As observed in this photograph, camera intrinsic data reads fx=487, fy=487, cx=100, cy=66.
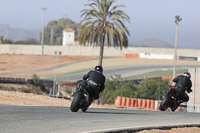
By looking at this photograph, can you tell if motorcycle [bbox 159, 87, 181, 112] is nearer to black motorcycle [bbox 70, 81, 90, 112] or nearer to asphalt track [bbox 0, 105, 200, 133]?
asphalt track [bbox 0, 105, 200, 133]

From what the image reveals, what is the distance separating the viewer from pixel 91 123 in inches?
452

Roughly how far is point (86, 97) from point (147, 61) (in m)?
85.3

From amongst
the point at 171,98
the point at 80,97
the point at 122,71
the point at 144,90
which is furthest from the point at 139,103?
the point at 122,71

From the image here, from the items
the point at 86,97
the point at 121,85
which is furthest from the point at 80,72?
the point at 86,97

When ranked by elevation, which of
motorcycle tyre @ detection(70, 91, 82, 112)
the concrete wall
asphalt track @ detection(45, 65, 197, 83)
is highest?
the concrete wall

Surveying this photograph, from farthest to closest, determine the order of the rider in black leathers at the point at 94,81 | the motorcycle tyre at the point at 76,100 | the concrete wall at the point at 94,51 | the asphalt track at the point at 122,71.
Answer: the concrete wall at the point at 94,51 → the asphalt track at the point at 122,71 → the rider in black leathers at the point at 94,81 → the motorcycle tyre at the point at 76,100

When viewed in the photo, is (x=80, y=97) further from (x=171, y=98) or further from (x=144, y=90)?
(x=144, y=90)

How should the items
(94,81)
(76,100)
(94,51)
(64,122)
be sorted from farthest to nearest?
(94,51) < (94,81) < (76,100) < (64,122)

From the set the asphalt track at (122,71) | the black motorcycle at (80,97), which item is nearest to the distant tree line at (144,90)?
the asphalt track at (122,71)

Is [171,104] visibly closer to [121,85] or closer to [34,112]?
[34,112]

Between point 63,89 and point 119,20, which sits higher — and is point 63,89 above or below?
below

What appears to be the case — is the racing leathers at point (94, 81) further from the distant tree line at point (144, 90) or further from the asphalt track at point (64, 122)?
the distant tree line at point (144, 90)

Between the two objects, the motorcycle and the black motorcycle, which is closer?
the black motorcycle

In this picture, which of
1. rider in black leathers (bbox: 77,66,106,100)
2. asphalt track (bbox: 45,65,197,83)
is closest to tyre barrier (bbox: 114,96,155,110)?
rider in black leathers (bbox: 77,66,106,100)
